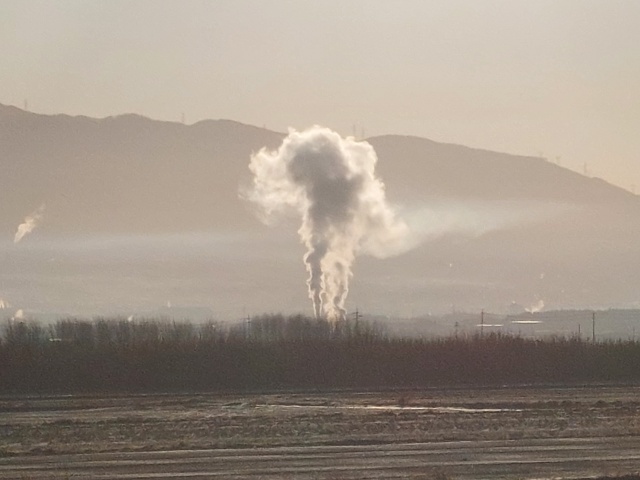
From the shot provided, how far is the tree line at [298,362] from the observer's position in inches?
1415

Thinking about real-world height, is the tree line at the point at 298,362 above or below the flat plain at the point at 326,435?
above

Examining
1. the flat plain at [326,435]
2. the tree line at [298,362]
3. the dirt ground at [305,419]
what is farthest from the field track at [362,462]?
the tree line at [298,362]

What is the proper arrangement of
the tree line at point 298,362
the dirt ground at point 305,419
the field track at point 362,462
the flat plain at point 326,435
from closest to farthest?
the field track at point 362,462, the flat plain at point 326,435, the dirt ground at point 305,419, the tree line at point 298,362

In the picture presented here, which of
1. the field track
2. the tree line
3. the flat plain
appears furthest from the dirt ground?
the tree line

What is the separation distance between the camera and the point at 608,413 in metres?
24.2

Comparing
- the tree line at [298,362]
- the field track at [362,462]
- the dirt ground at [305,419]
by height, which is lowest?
the field track at [362,462]

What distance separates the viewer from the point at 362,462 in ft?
Answer: 54.1

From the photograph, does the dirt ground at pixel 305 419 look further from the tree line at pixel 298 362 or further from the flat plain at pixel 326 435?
the tree line at pixel 298 362

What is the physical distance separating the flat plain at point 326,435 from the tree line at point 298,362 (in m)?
5.12

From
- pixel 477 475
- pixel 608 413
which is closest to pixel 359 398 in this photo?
pixel 608 413

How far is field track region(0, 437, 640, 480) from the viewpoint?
50.5 feet

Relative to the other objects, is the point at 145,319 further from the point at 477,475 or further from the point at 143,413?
the point at 477,475

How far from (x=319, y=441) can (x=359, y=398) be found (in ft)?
32.3

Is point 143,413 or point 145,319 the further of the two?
point 145,319
